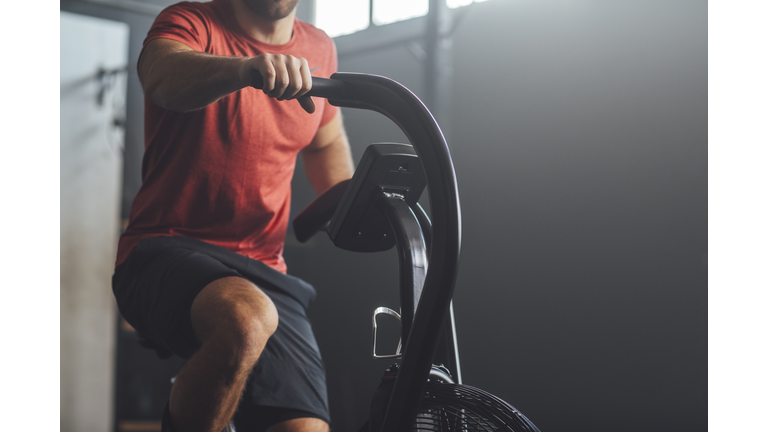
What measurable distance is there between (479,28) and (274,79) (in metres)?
2.59

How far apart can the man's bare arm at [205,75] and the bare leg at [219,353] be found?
341 mm

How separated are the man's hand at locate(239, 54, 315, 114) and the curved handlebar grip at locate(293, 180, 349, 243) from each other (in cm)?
31

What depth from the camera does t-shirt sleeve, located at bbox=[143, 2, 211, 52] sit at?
1.13 meters

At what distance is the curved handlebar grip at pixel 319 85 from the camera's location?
74 cm

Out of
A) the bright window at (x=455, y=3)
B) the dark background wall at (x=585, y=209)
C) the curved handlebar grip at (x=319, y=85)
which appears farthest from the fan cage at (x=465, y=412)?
the bright window at (x=455, y=3)

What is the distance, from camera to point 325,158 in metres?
1.48

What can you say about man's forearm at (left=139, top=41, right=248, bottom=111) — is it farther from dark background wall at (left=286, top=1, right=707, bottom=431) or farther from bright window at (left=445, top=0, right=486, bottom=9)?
bright window at (left=445, top=0, right=486, bottom=9)

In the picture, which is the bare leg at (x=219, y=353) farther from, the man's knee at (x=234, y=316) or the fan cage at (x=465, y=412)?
the fan cage at (x=465, y=412)

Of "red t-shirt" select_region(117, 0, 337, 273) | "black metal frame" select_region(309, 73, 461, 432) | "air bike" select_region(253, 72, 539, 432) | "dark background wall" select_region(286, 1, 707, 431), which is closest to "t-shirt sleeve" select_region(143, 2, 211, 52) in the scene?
"red t-shirt" select_region(117, 0, 337, 273)

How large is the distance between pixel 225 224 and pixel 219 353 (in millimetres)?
412

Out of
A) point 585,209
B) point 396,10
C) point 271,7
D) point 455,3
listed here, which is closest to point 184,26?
point 271,7

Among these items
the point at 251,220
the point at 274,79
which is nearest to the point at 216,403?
the point at 251,220

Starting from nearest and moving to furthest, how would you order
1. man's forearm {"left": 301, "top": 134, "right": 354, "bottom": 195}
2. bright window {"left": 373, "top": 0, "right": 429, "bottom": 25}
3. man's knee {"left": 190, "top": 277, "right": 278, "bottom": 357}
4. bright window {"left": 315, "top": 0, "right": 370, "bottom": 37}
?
man's knee {"left": 190, "top": 277, "right": 278, "bottom": 357}
man's forearm {"left": 301, "top": 134, "right": 354, "bottom": 195}
bright window {"left": 373, "top": 0, "right": 429, "bottom": 25}
bright window {"left": 315, "top": 0, "right": 370, "bottom": 37}

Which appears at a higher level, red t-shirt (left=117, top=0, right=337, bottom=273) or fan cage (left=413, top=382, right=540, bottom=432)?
red t-shirt (left=117, top=0, right=337, bottom=273)
